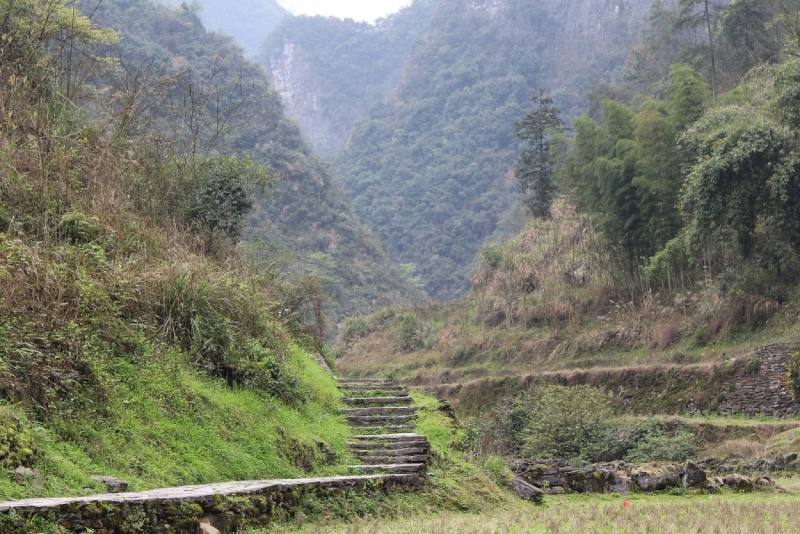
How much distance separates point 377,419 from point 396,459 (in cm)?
187

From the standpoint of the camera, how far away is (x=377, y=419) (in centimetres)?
1116

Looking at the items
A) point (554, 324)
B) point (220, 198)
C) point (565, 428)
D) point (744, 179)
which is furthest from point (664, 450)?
point (554, 324)

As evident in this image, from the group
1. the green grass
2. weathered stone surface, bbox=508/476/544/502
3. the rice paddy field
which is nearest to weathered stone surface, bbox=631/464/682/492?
weathered stone surface, bbox=508/476/544/502

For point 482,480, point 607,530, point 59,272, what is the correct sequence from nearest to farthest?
point 607,530
point 59,272
point 482,480

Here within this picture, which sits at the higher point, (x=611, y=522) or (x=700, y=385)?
(x=611, y=522)

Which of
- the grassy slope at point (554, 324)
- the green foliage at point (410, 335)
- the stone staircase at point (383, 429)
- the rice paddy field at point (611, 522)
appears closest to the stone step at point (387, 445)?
the stone staircase at point (383, 429)

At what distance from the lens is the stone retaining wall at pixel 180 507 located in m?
4.36

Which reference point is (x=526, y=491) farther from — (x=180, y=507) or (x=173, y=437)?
(x=180, y=507)

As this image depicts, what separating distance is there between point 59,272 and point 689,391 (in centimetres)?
1721

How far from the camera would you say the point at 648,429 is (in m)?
17.3

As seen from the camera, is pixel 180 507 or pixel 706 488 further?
pixel 706 488

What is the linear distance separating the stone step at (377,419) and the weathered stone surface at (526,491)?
1.65m

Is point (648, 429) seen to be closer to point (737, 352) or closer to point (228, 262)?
point (737, 352)

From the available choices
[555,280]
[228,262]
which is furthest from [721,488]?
[555,280]
